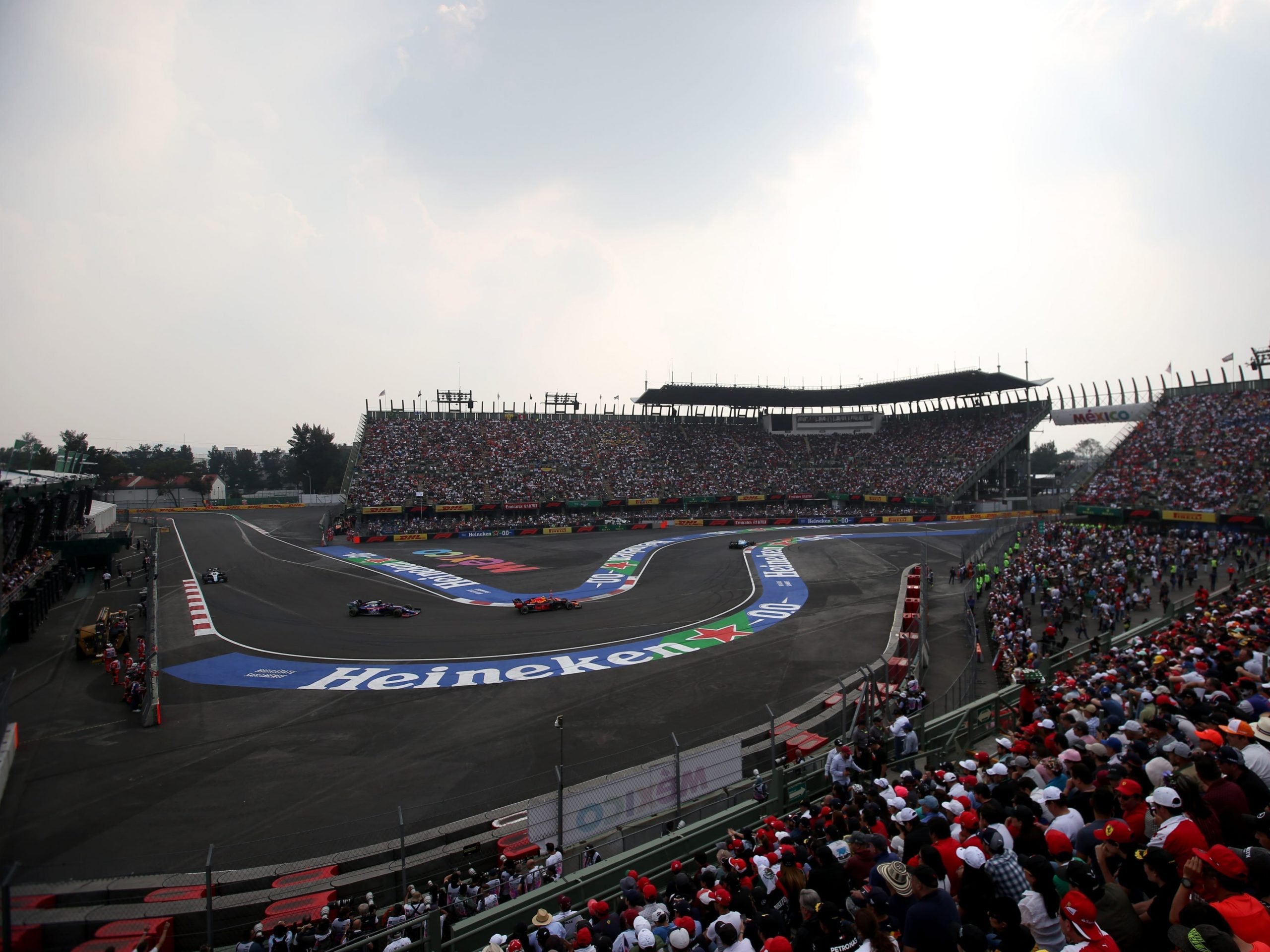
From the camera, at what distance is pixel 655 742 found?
14.4m

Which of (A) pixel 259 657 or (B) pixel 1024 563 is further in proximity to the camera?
(B) pixel 1024 563

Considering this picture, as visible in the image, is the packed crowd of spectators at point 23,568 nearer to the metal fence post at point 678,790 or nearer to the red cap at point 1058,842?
the metal fence post at point 678,790

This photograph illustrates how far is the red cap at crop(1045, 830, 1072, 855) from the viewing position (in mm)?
4539

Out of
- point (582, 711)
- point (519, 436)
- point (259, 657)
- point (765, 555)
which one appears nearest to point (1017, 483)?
point (765, 555)

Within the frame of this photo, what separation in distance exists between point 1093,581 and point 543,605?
21.3m

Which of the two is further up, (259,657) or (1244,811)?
(1244,811)

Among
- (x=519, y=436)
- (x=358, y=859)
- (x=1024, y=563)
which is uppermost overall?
(x=519, y=436)

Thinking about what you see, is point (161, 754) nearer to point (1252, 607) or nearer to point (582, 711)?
point (582, 711)

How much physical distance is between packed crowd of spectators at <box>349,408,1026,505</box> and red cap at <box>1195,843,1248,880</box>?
195 feet

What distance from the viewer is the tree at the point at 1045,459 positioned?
414 feet

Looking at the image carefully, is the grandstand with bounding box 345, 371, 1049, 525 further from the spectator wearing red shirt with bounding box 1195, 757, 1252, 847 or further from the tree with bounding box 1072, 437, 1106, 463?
the tree with bounding box 1072, 437, 1106, 463

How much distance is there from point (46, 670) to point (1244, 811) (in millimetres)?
28203

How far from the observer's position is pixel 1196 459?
131 ft

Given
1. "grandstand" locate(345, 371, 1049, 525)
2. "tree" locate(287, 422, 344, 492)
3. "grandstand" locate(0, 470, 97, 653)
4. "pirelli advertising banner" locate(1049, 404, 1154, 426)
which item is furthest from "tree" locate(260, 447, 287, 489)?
"pirelli advertising banner" locate(1049, 404, 1154, 426)
